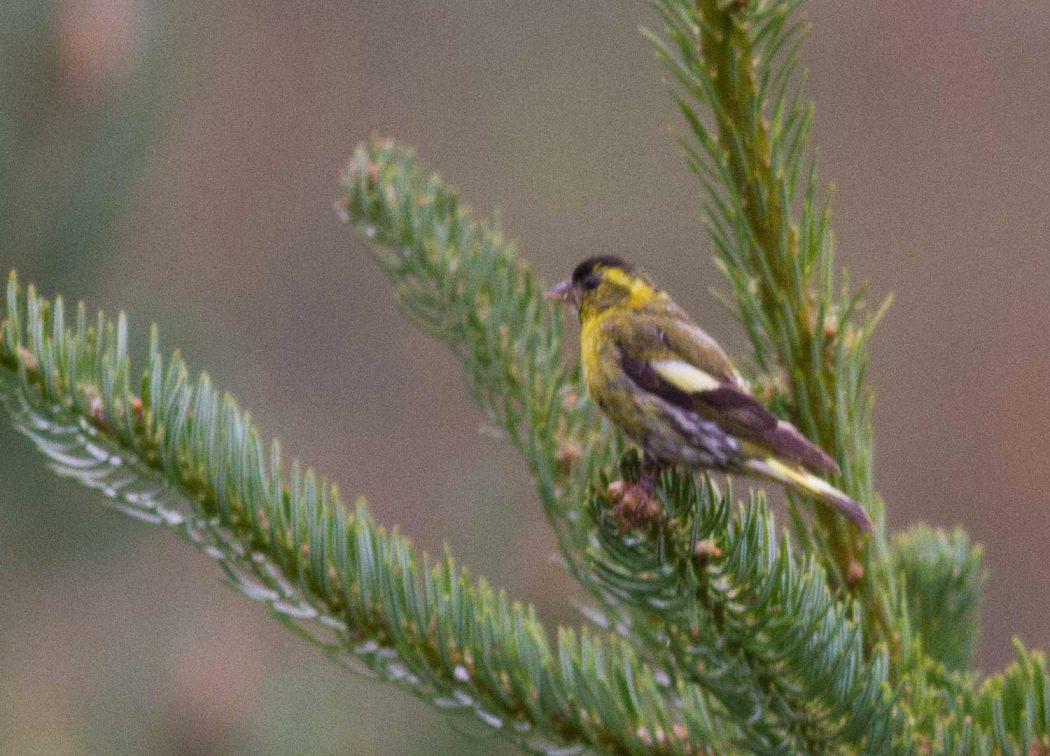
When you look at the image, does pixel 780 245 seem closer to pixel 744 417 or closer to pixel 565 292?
pixel 744 417

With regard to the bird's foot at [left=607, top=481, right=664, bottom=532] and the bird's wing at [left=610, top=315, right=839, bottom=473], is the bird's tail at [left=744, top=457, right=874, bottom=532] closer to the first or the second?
the bird's wing at [left=610, top=315, right=839, bottom=473]

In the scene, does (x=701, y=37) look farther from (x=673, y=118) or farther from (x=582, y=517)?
(x=673, y=118)

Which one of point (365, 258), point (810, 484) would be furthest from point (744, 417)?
point (365, 258)

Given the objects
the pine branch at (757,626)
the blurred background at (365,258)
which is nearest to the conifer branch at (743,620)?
the pine branch at (757,626)

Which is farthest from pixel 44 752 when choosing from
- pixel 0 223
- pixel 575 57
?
pixel 575 57

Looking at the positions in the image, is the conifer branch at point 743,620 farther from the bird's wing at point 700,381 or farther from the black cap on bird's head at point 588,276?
the black cap on bird's head at point 588,276

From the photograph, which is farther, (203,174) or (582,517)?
(203,174)

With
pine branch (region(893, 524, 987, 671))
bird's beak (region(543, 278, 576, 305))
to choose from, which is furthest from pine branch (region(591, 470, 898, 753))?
bird's beak (region(543, 278, 576, 305))
